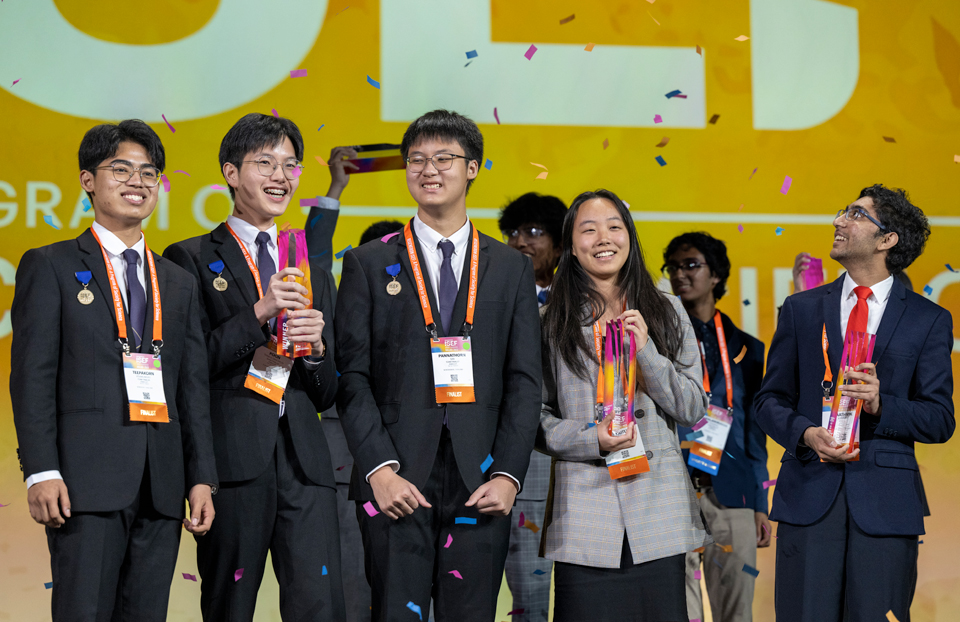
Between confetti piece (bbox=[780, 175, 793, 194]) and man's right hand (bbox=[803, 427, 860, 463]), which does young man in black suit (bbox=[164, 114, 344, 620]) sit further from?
confetti piece (bbox=[780, 175, 793, 194])

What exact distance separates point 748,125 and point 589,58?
0.95m

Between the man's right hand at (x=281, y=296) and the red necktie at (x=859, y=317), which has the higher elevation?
the man's right hand at (x=281, y=296)

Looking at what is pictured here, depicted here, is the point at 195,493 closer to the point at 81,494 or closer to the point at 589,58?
the point at 81,494

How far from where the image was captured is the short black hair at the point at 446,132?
261 centimetres

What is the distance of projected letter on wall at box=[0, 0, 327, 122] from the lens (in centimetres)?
423

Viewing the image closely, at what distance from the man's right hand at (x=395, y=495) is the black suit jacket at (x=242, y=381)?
282 millimetres

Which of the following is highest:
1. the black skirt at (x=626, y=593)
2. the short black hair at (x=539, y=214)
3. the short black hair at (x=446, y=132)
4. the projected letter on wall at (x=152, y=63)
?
the projected letter on wall at (x=152, y=63)

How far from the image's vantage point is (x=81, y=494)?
7.14ft

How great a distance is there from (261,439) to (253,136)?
929 millimetres

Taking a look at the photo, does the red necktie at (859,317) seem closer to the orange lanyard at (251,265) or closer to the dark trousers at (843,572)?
the dark trousers at (843,572)

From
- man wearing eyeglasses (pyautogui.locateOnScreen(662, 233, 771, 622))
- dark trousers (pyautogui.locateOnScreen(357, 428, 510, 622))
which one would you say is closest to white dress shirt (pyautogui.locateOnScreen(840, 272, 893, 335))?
man wearing eyeglasses (pyautogui.locateOnScreen(662, 233, 771, 622))

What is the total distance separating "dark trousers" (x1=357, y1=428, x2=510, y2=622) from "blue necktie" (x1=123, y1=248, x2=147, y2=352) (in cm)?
80

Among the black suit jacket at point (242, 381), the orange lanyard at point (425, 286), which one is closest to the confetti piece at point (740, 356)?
the orange lanyard at point (425, 286)

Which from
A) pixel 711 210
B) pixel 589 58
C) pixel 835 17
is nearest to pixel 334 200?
pixel 589 58
